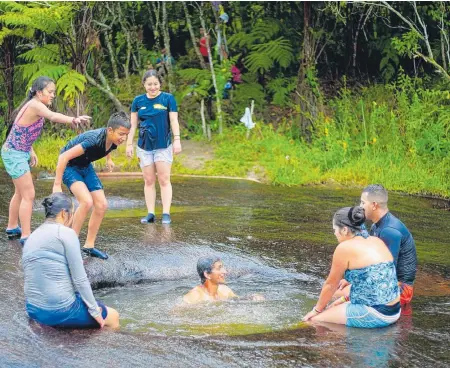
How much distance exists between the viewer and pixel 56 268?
6086 mm

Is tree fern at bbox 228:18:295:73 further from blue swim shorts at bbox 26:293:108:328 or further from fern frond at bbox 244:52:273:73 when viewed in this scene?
blue swim shorts at bbox 26:293:108:328

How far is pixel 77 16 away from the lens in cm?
1603

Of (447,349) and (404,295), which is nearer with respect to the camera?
(447,349)

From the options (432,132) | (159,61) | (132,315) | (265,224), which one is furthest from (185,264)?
(159,61)

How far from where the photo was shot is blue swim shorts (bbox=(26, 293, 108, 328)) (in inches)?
240

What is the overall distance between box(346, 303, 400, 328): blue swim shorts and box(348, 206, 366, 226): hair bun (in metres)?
0.67

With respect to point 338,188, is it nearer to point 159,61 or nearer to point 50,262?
point 159,61

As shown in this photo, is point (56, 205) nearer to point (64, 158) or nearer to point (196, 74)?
point (64, 158)

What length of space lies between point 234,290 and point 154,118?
Answer: 2.59 meters

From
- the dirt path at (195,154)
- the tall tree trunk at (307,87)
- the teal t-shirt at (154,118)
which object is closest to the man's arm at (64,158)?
the teal t-shirt at (154,118)

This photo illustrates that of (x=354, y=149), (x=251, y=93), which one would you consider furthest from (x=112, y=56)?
(x=354, y=149)

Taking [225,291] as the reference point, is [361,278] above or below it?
above

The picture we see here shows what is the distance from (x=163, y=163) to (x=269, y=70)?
969 cm

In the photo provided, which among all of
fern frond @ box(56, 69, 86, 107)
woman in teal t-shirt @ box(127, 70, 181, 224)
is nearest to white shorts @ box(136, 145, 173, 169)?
woman in teal t-shirt @ box(127, 70, 181, 224)
